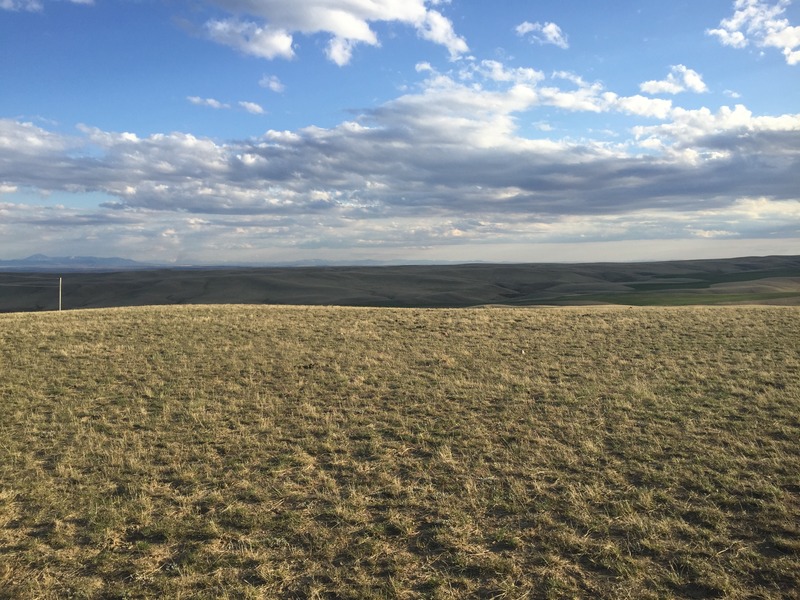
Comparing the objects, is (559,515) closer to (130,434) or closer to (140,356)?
(130,434)

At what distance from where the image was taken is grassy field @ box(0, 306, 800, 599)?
6926 millimetres

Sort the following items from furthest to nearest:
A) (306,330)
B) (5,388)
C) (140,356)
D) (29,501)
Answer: (306,330), (140,356), (5,388), (29,501)

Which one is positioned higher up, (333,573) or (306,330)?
(306,330)

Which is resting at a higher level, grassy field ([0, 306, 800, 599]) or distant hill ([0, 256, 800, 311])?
distant hill ([0, 256, 800, 311])

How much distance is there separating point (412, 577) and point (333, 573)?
109 cm

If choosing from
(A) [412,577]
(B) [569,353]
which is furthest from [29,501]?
(B) [569,353]

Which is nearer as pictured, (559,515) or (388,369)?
(559,515)

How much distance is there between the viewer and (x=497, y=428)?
1260 centimetres

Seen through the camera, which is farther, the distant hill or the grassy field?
the distant hill

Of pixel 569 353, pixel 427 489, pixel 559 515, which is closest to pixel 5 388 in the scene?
pixel 427 489

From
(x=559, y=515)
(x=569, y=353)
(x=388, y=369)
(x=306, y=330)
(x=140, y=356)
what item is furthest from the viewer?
(x=306, y=330)

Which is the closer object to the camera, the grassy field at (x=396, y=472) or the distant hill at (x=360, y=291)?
the grassy field at (x=396, y=472)

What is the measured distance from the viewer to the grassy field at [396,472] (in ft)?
22.7

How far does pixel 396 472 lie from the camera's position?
33.5 feet
